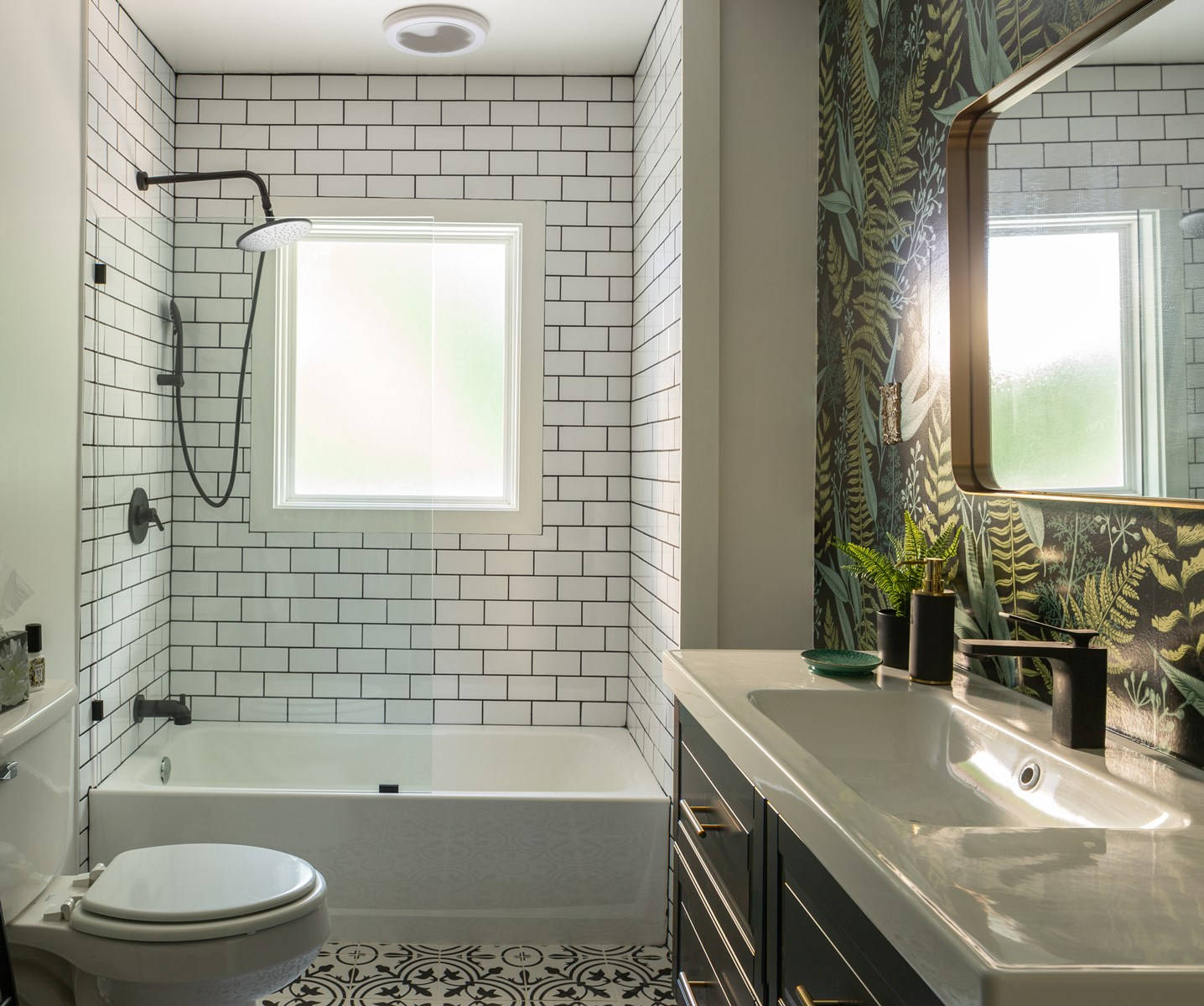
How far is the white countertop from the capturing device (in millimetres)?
691

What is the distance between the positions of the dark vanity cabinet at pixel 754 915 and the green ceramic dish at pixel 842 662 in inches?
9.4

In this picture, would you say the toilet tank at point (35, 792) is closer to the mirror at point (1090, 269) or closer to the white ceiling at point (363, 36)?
the mirror at point (1090, 269)

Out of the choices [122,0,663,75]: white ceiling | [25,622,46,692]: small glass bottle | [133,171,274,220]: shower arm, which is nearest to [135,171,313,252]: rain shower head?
[133,171,274,220]: shower arm

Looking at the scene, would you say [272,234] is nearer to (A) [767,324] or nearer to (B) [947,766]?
(A) [767,324]

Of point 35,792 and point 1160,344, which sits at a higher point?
point 1160,344

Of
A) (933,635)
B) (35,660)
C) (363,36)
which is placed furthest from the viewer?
(363,36)

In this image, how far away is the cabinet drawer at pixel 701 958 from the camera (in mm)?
1501

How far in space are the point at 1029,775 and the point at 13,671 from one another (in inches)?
75.6

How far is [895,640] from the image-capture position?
5.96ft

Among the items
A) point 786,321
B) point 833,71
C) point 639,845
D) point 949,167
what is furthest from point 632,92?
point 639,845

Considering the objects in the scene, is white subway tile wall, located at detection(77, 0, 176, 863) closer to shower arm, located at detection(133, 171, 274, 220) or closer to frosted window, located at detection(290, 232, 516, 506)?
shower arm, located at detection(133, 171, 274, 220)

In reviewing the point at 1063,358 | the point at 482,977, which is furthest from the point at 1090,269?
the point at 482,977

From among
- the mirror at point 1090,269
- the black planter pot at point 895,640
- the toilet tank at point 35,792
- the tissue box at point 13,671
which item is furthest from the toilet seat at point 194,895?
the mirror at point 1090,269

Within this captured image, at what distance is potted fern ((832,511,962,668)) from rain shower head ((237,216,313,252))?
179 cm
